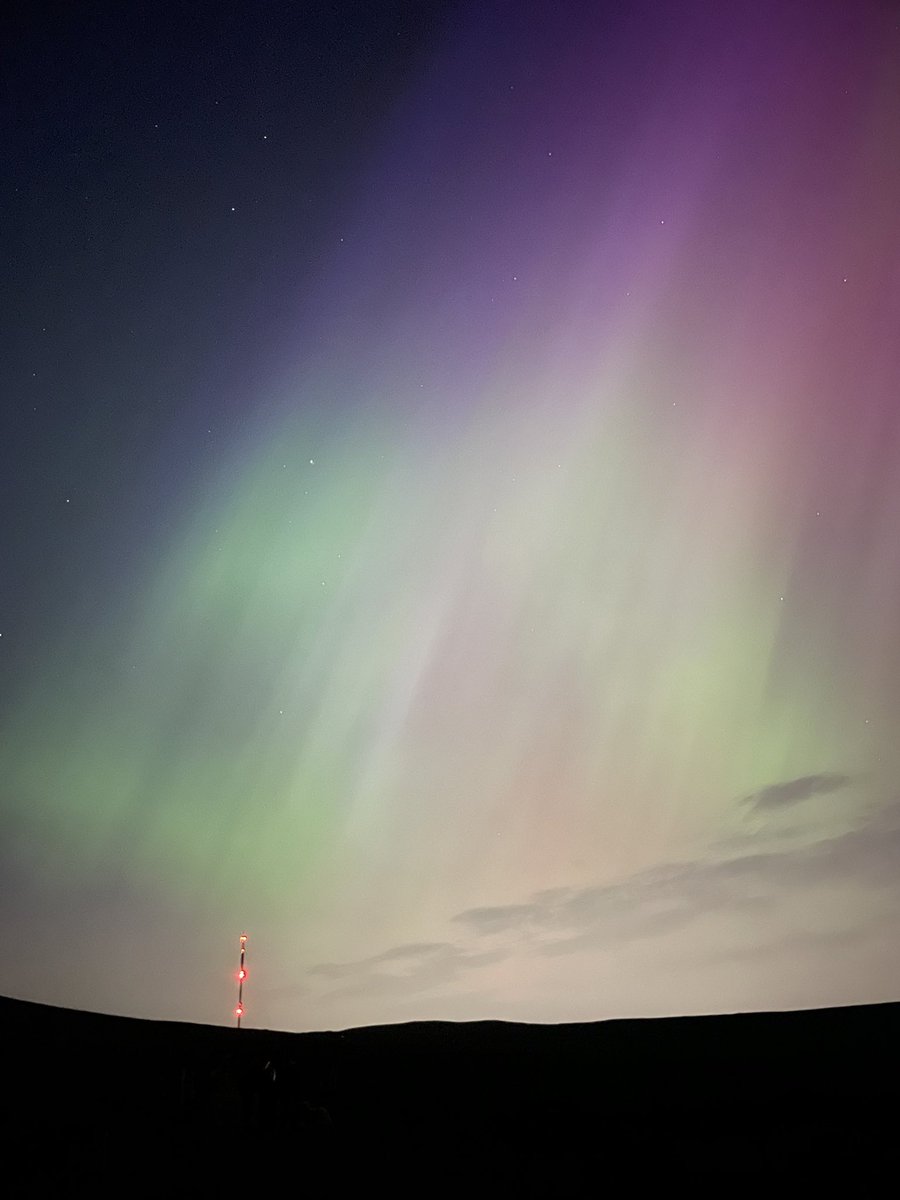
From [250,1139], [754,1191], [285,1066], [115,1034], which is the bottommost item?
[754,1191]

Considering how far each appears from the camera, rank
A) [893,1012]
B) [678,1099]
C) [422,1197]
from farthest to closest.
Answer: [893,1012] → [678,1099] → [422,1197]

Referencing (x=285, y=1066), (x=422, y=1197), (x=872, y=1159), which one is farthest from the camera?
(x=285, y=1066)

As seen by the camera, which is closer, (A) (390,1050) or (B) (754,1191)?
(B) (754,1191)

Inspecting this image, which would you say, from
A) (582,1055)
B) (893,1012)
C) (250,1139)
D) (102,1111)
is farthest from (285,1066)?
(893,1012)

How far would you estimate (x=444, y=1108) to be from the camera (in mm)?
18172

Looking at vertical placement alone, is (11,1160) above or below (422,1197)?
above

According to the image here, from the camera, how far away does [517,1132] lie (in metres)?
15.9

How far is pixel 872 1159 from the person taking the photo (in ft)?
42.7

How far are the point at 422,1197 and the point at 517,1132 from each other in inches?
208

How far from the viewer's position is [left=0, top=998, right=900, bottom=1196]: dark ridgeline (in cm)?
1212

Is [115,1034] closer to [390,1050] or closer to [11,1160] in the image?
[390,1050]

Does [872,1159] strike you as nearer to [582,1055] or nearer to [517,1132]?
[517,1132]

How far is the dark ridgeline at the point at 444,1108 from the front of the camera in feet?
39.8

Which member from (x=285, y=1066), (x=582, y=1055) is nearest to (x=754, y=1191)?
(x=285, y=1066)
